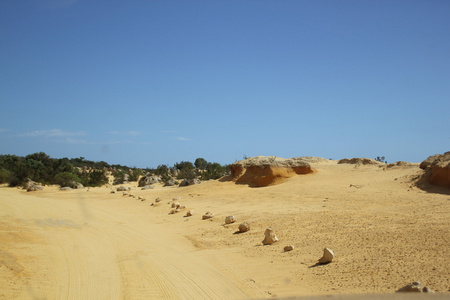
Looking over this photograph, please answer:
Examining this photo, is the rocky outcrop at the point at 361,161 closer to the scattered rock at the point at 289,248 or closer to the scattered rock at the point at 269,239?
the scattered rock at the point at 269,239

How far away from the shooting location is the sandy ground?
581 centimetres

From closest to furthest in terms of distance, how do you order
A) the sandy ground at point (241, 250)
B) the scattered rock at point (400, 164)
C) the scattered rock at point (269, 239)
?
the sandy ground at point (241, 250), the scattered rock at point (269, 239), the scattered rock at point (400, 164)

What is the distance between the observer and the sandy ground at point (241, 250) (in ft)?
19.1

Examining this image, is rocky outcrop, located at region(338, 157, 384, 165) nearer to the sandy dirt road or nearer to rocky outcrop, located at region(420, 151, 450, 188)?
rocky outcrop, located at region(420, 151, 450, 188)

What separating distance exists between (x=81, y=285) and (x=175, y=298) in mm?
1967

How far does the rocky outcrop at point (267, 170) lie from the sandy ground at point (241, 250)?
5.91 meters

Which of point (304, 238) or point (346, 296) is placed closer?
point (346, 296)

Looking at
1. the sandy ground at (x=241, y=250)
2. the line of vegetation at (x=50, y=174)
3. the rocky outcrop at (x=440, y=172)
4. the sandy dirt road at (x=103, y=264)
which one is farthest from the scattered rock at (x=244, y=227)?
the line of vegetation at (x=50, y=174)

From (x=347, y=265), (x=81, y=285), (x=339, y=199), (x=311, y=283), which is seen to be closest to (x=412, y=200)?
(x=339, y=199)

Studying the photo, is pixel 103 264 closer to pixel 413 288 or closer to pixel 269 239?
pixel 269 239

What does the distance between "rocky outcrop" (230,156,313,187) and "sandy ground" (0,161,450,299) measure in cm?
591

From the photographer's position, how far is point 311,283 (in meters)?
5.76

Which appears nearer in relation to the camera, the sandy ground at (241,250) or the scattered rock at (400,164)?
the sandy ground at (241,250)

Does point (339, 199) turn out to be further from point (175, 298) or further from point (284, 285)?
point (175, 298)
